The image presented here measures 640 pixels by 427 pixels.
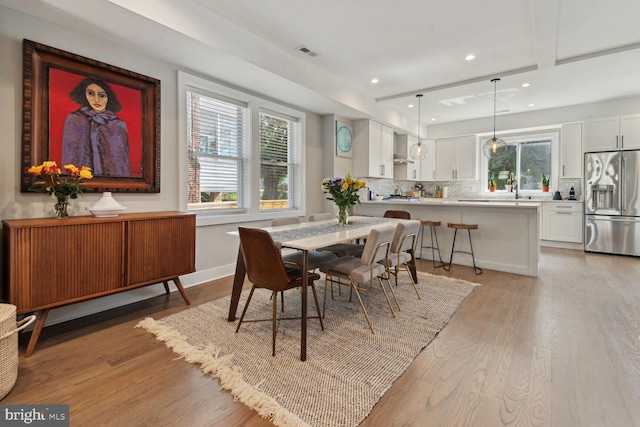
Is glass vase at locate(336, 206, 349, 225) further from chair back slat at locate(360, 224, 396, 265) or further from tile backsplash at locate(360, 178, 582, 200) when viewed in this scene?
tile backsplash at locate(360, 178, 582, 200)

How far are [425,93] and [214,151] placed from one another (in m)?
3.61

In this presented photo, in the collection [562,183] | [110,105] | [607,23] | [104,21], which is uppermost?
[607,23]

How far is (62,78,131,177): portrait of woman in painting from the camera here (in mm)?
2693

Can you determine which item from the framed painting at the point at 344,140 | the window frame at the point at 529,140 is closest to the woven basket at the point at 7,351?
the framed painting at the point at 344,140

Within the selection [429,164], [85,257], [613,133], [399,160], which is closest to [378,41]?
[399,160]

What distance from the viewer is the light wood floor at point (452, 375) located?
5.19ft

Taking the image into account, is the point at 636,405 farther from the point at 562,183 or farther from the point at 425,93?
the point at 562,183

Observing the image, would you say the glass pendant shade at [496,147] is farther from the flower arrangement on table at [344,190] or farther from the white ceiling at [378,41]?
the flower arrangement on table at [344,190]

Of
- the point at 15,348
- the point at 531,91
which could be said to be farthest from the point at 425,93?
the point at 15,348

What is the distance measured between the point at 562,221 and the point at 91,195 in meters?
7.53

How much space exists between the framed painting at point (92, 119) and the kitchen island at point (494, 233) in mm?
3854

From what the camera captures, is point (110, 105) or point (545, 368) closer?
point (545, 368)

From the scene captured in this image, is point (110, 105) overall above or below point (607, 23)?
below

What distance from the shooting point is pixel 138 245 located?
2.65 meters
